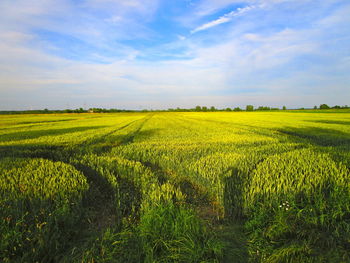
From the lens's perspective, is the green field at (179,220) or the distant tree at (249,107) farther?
the distant tree at (249,107)

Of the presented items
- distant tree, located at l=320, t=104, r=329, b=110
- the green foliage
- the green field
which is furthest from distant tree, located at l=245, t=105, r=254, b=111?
the green foliage

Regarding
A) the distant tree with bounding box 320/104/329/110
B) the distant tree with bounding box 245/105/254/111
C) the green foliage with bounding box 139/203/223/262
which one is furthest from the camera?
the distant tree with bounding box 245/105/254/111

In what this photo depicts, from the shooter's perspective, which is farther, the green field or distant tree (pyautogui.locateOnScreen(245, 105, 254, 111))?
distant tree (pyautogui.locateOnScreen(245, 105, 254, 111))

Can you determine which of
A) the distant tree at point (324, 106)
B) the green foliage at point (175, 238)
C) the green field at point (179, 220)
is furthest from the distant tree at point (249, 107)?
the green foliage at point (175, 238)

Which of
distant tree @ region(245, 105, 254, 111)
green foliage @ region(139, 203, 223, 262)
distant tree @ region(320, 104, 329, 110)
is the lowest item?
green foliage @ region(139, 203, 223, 262)

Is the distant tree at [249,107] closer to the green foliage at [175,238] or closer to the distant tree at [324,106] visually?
the distant tree at [324,106]

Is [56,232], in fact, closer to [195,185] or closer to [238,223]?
[238,223]

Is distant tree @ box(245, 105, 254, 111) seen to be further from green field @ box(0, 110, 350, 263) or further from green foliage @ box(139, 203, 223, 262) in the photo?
green foliage @ box(139, 203, 223, 262)

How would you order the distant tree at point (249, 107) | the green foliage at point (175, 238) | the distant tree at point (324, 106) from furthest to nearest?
1. the distant tree at point (249, 107)
2. the distant tree at point (324, 106)
3. the green foliage at point (175, 238)

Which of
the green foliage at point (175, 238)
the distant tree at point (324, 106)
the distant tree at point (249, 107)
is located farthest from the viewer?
the distant tree at point (249, 107)

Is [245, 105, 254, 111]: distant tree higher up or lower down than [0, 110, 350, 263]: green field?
higher up

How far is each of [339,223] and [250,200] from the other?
4.89 feet

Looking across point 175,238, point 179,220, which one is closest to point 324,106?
point 179,220

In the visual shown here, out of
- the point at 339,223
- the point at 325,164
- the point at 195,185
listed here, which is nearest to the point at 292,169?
the point at 325,164
